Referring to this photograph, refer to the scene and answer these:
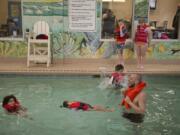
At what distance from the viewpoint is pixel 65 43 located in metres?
12.1

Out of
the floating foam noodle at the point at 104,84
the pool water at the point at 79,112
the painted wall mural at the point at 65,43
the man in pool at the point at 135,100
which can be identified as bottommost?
the pool water at the point at 79,112

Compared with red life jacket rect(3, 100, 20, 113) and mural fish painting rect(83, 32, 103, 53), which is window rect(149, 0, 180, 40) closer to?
mural fish painting rect(83, 32, 103, 53)

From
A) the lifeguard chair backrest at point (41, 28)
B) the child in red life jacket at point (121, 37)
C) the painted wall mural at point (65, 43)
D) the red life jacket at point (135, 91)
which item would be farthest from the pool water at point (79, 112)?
the lifeguard chair backrest at point (41, 28)

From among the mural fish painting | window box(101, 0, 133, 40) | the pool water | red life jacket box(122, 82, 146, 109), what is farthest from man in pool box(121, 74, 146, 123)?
window box(101, 0, 133, 40)

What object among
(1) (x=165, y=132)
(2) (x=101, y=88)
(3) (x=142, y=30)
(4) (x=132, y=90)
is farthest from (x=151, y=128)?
(3) (x=142, y=30)

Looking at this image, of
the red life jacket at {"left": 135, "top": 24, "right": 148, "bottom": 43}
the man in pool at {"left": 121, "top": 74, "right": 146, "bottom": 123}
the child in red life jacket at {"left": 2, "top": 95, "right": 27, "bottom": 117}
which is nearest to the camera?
the man in pool at {"left": 121, "top": 74, "right": 146, "bottom": 123}

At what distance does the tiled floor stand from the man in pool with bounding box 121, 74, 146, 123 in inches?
179

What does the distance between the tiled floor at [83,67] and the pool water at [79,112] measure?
0.59 ft

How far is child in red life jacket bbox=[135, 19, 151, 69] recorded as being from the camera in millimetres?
11320

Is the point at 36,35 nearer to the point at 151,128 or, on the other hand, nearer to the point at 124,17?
the point at 124,17

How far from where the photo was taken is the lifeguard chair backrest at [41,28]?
11805mm

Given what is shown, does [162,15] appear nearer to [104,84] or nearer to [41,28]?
[41,28]

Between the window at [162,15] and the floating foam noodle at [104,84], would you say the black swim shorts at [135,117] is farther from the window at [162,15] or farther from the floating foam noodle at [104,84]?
the window at [162,15]

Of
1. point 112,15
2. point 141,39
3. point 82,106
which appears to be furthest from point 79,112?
point 112,15
